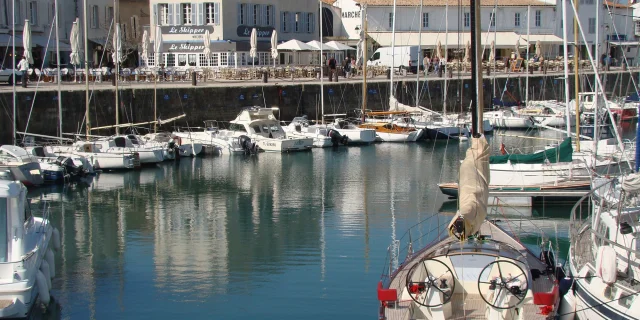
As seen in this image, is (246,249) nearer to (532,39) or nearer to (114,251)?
(114,251)

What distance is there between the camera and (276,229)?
1016 inches

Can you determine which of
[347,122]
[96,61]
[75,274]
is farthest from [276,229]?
[96,61]

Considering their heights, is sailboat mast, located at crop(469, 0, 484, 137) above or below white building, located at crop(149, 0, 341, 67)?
below

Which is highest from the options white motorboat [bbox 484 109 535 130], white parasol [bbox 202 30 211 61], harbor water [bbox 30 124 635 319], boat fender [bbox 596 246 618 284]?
white parasol [bbox 202 30 211 61]

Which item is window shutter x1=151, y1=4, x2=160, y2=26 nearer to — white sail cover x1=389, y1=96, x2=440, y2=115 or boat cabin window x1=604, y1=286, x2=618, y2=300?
white sail cover x1=389, y1=96, x2=440, y2=115

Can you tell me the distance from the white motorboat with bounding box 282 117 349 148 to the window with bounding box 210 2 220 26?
1567cm

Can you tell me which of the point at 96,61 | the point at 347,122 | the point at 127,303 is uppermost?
the point at 96,61

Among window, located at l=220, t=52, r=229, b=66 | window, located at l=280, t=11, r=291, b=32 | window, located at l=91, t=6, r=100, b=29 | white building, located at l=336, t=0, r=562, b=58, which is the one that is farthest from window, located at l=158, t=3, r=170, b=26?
white building, located at l=336, t=0, r=562, b=58

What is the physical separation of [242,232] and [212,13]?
35.3 meters

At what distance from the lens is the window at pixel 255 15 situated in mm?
60688

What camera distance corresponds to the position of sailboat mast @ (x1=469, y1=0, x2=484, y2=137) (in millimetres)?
15977

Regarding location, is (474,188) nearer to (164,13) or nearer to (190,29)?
(190,29)

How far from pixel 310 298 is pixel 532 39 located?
5563 cm

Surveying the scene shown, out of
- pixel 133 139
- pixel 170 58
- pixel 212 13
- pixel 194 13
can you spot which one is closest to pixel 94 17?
pixel 170 58
